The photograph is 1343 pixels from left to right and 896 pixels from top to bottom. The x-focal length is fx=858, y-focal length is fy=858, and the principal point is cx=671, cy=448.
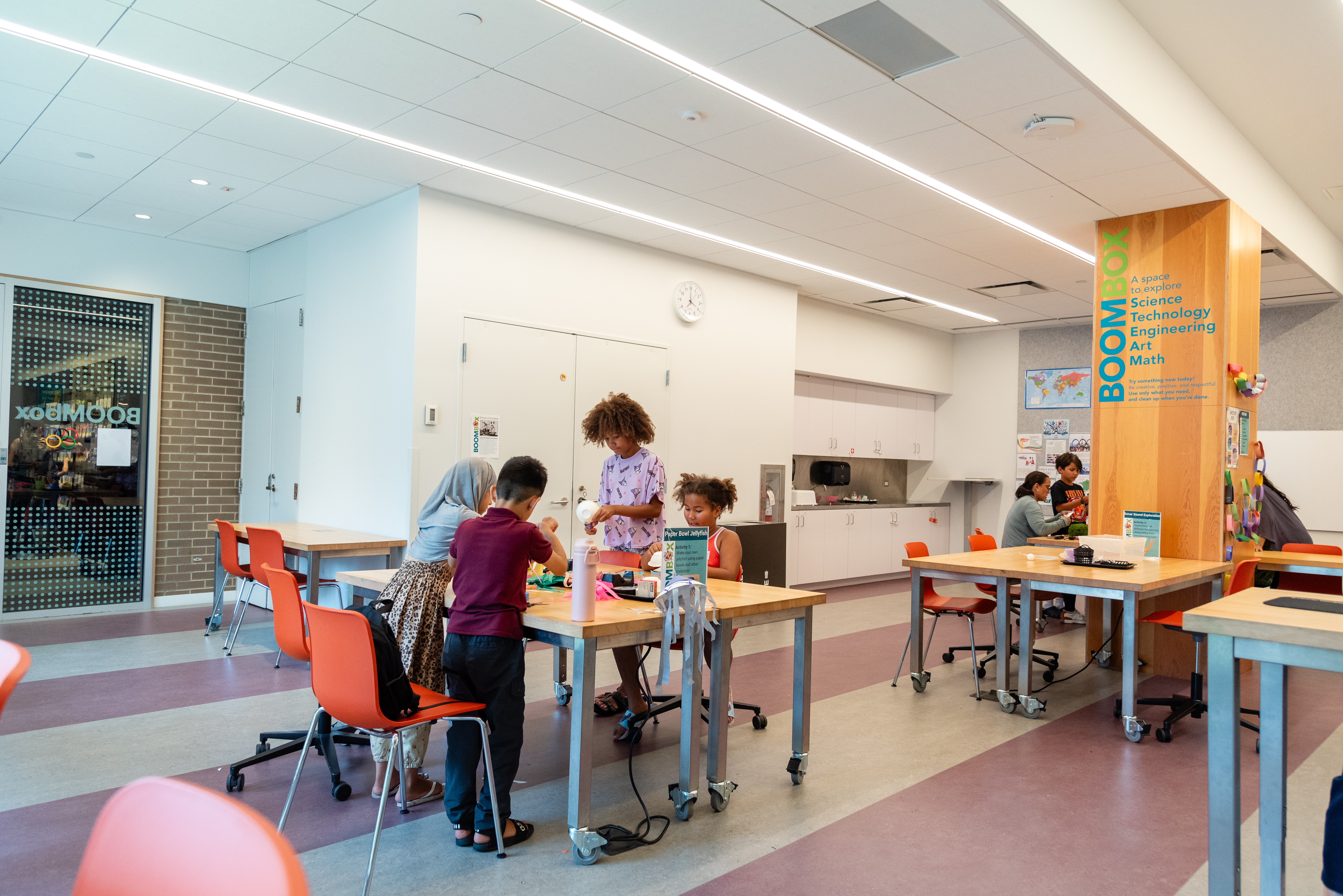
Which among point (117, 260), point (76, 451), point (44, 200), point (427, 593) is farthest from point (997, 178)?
point (76, 451)

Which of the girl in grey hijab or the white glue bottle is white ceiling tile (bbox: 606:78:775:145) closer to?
the girl in grey hijab

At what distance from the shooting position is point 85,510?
6.71 metres

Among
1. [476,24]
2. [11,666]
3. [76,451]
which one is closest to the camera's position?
[11,666]

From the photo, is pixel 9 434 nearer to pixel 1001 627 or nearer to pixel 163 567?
pixel 163 567

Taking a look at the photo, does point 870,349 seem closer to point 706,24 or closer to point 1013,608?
point 1013,608

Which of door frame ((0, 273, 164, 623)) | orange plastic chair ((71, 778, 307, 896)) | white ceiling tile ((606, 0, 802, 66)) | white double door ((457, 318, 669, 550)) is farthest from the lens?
door frame ((0, 273, 164, 623))

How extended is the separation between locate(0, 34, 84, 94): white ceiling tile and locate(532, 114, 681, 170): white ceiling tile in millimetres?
2217

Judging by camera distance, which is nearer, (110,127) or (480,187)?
(110,127)

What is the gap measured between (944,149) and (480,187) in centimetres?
290

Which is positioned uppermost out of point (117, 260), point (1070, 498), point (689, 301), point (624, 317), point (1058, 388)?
point (117, 260)

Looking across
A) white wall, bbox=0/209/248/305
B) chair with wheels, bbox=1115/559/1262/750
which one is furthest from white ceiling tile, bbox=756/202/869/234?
white wall, bbox=0/209/248/305

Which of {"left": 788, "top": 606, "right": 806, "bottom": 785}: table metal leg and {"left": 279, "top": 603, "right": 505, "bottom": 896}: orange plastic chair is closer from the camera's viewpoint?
{"left": 279, "top": 603, "right": 505, "bottom": 896}: orange plastic chair

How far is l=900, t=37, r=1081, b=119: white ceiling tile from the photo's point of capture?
3.65 meters

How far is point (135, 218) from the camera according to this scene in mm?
6492
